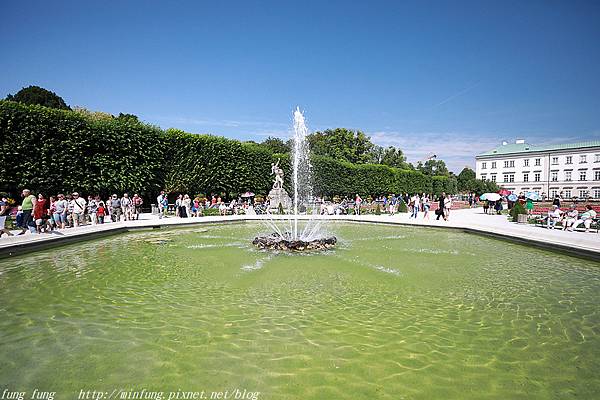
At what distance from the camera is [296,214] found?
16.9 metres

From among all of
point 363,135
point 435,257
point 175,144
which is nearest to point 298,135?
point 175,144

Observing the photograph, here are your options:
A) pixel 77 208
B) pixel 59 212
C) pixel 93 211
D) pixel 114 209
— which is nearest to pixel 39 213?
pixel 59 212

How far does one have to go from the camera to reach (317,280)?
7258 millimetres

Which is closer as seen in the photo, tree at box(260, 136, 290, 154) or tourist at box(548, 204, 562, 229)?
tourist at box(548, 204, 562, 229)

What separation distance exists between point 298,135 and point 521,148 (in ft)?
264

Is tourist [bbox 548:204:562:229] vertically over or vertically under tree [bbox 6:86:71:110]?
under

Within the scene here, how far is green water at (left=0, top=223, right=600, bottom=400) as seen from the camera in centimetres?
341

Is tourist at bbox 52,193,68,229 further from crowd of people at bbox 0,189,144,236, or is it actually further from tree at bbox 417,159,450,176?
tree at bbox 417,159,450,176

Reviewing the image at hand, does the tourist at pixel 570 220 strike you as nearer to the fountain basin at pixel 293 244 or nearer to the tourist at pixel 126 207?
the fountain basin at pixel 293 244

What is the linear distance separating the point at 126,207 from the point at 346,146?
52.6 m

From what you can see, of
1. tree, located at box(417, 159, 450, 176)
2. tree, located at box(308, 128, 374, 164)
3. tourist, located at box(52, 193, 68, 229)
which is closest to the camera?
tourist, located at box(52, 193, 68, 229)

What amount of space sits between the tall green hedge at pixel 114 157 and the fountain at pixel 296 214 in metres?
3.78

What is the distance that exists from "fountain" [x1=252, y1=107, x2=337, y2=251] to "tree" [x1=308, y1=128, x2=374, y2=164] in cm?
2593

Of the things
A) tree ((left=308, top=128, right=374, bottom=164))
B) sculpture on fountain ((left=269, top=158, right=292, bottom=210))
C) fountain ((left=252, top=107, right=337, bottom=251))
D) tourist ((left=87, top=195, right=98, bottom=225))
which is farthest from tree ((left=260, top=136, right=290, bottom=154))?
tourist ((left=87, top=195, right=98, bottom=225))
